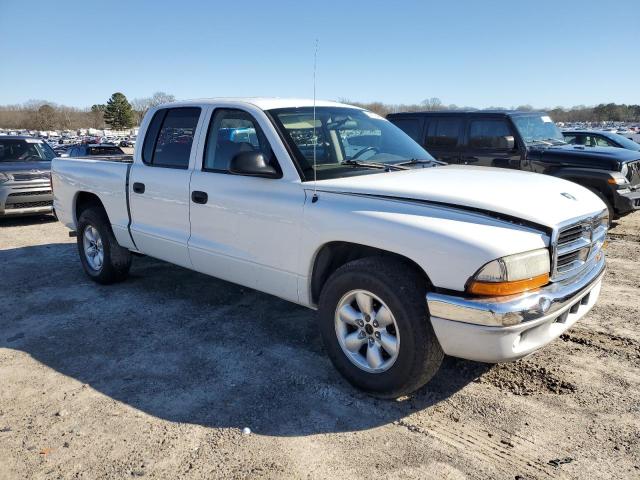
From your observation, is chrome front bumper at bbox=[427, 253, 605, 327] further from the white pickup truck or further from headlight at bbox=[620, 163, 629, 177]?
headlight at bbox=[620, 163, 629, 177]

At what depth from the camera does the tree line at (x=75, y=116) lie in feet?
358

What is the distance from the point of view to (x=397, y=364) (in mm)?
3066

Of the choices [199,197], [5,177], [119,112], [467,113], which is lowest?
[5,177]

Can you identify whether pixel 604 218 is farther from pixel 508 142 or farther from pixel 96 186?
pixel 96 186

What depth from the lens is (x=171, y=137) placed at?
15.8 feet

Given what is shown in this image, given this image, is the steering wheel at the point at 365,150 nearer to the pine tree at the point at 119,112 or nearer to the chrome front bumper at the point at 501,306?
the chrome front bumper at the point at 501,306

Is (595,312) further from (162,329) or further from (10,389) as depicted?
(10,389)

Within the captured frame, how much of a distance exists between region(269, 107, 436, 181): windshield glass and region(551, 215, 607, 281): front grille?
55.5 inches

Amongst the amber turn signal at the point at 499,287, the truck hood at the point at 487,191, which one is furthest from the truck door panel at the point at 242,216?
the amber turn signal at the point at 499,287

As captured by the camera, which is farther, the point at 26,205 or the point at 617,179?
the point at 26,205

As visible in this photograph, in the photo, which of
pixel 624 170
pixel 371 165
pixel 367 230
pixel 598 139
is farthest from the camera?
pixel 598 139

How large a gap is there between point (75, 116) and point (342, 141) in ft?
515

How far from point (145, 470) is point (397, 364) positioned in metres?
1.51

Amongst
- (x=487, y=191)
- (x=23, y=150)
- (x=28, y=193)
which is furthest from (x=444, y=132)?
(x=23, y=150)
